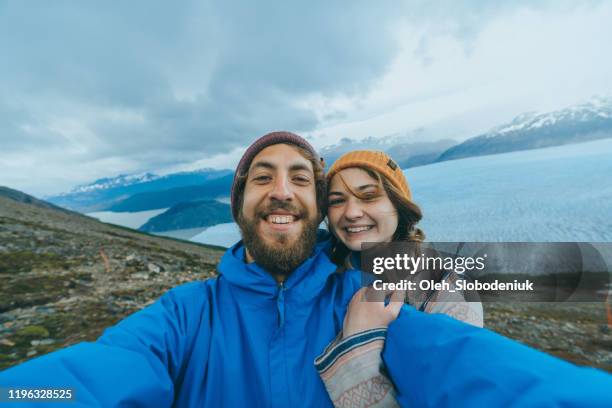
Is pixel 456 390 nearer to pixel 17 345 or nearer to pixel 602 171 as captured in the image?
pixel 17 345

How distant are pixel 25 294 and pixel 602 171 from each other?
4488 inches

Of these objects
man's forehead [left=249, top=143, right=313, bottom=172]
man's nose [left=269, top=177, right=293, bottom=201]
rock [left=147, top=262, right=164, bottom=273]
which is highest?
man's forehead [left=249, top=143, right=313, bottom=172]

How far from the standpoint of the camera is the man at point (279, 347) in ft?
4.68

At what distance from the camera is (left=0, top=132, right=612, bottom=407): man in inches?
56.1

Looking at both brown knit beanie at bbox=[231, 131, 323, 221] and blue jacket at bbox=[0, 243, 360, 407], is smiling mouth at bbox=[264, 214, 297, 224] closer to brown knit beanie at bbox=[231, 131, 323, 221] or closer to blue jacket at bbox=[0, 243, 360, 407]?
blue jacket at bbox=[0, 243, 360, 407]

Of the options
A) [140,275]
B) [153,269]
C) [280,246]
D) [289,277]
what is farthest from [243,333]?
[153,269]

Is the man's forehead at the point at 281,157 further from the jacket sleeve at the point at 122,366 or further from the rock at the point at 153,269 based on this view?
the rock at the point at 153,269

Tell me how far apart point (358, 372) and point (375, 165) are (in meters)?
2.78

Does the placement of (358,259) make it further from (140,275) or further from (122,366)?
(140,275)

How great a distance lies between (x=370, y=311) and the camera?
7.63 feet

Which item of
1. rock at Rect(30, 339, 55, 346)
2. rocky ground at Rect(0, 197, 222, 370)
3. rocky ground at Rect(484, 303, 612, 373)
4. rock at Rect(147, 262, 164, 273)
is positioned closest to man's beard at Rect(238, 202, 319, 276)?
rocky ground at Rect(0, 197, 222, 370)

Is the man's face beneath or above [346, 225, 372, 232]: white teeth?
above

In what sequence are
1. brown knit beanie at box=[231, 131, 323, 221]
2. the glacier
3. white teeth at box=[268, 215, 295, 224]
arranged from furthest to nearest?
the glacier
brown knit beanie at box=[231, 131, 323, 221]
white teeth at box=[268, 215, 295, 224]

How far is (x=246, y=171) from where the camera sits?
384 centimetres
